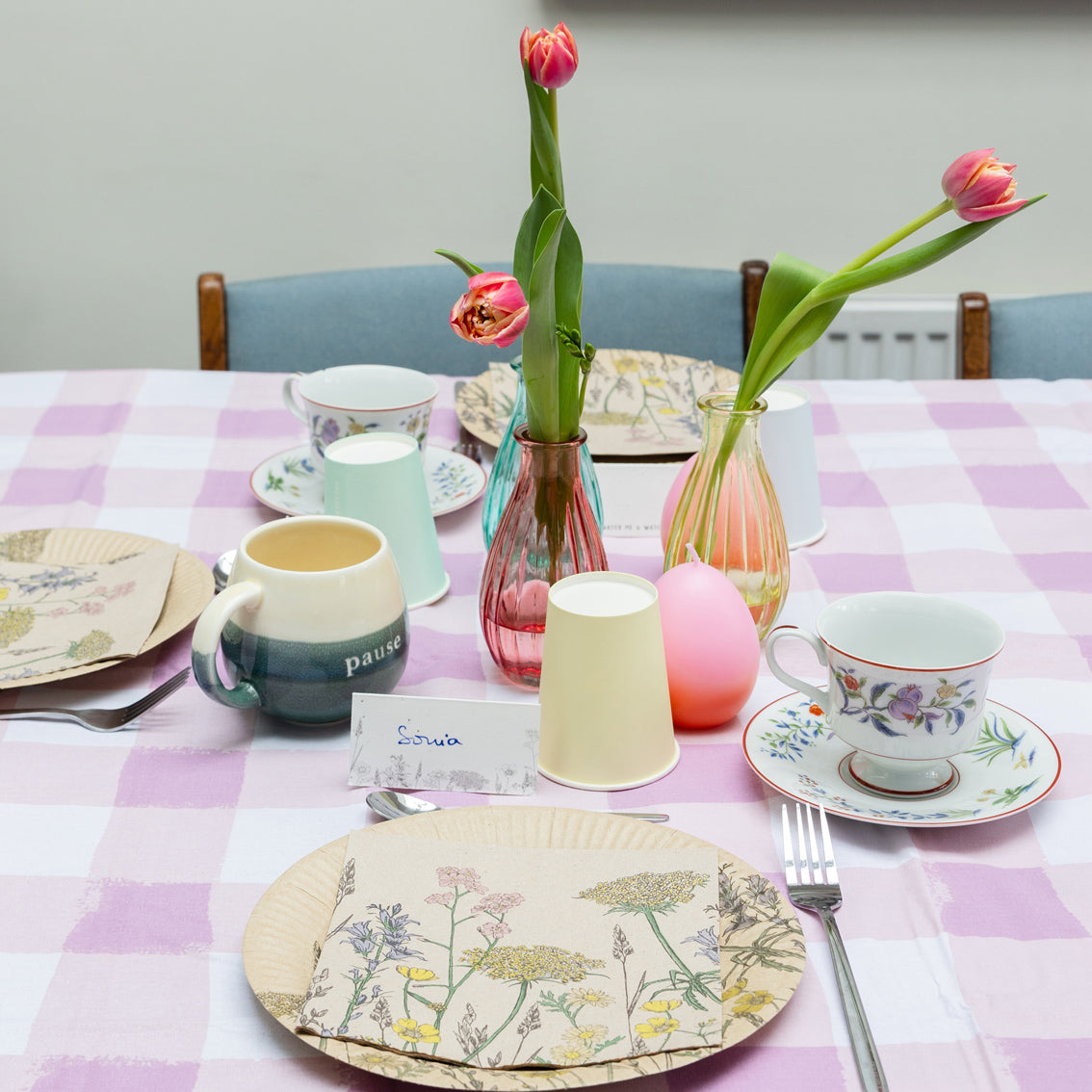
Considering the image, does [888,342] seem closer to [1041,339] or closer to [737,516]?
[1041,339]

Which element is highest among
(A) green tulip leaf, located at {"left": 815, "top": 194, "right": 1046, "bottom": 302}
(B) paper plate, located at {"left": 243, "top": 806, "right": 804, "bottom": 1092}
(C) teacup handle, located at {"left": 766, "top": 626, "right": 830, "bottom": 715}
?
(A) green tulip leaf, located at {"left": 815, "top": 194, "right": 1046, "bottom": 302}

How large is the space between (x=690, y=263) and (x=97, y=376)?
43.2 inches

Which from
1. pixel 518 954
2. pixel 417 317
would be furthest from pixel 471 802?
pixel 417 317

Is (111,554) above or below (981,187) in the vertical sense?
below

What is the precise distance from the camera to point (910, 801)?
621 mm

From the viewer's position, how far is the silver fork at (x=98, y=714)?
27.4 inches

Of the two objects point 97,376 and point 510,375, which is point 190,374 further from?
point 510,375

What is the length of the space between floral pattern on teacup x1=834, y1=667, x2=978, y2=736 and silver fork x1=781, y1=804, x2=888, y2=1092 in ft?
0.19

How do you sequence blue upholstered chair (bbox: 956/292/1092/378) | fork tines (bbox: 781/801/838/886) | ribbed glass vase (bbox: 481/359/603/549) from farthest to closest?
blue upholstered chair (bbox: 956/292/1092/378) → ribbed glass vase (bbox: 481/359/603/549) → fork tines (bbox: 781/801/838/886)

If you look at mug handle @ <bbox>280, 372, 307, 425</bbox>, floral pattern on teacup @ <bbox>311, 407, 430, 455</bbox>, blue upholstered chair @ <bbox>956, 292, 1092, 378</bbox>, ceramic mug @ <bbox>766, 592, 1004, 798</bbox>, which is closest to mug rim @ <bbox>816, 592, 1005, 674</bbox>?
ceramic mug @ <bbox>766, 592, 1004, 798</bbox>

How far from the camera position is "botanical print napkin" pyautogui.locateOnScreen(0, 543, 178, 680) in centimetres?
74

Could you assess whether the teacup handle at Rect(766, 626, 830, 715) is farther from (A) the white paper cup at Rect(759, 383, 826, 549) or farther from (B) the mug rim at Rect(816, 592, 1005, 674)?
(A) the white paper cup at Rect(759, 383, 826, 549)

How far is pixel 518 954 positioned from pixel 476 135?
5.49 ft

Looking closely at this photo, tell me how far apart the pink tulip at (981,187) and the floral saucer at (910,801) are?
27 cm
